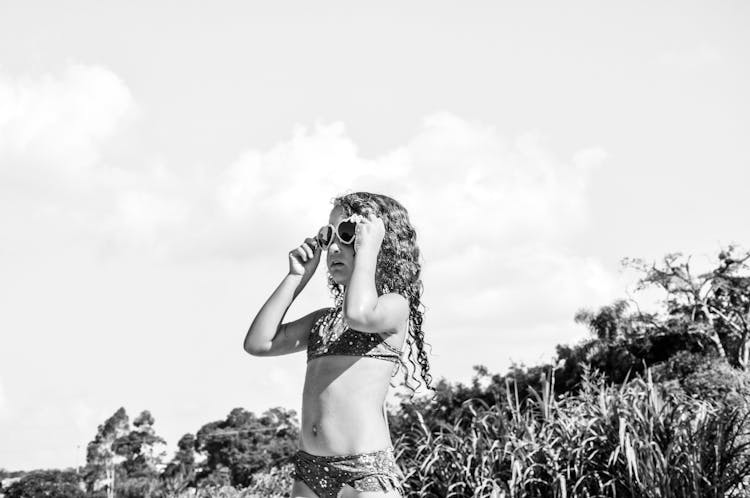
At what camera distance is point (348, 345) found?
3.10m

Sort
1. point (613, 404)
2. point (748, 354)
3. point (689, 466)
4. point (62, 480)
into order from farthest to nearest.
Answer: point (62, 480) < point (748, 354) < point (613, 404) < point (689, 466)

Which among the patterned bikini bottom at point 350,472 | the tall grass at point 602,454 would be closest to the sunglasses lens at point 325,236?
the patterned bikini bottom at point 350,472

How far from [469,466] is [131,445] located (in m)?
61.3

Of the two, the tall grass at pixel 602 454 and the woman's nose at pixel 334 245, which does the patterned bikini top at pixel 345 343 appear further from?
the tall grass at pixel 602 454

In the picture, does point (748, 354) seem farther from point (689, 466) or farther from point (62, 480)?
point (62, 480)

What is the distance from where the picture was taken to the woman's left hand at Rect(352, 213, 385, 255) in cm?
299

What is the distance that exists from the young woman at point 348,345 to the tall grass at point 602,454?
3.72 m

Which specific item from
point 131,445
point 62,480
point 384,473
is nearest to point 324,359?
point 384,473

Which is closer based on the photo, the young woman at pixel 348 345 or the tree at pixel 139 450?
the young woman at pixel 348 345

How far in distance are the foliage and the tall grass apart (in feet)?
163

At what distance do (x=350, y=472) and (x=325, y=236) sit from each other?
0.81 m

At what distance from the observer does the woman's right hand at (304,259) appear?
3242 millimetres

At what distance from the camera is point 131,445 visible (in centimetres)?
6450

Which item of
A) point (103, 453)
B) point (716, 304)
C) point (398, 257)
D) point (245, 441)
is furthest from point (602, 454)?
point (103, 453)
